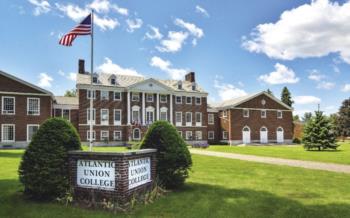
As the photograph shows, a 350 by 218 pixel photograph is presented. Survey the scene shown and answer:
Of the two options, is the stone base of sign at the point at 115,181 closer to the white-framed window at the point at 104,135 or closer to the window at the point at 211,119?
the white-framed window at the point at 104,135

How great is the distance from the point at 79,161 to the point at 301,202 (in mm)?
5726

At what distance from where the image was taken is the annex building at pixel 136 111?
3350 cm

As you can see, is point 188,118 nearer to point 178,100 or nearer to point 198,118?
point 198,118

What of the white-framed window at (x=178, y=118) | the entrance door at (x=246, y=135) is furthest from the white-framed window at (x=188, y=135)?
the entrance door at (x=246, y=135)

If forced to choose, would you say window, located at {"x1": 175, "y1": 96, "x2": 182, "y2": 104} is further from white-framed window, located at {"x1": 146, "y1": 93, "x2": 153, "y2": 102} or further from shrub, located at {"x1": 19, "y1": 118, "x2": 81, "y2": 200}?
shrub, located at {"x1": 19, "y1": 118, "x2": 81, "y2": 200}

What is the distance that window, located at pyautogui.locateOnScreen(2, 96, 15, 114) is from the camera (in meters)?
32.8

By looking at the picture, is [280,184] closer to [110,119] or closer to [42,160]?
[42,160]

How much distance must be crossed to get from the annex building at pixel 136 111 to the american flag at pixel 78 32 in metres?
22.5

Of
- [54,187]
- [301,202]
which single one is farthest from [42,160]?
[301,202]

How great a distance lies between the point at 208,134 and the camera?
1975 inches

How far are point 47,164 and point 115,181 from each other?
179 cm

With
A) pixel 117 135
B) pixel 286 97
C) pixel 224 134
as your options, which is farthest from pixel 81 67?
pixel 286 97

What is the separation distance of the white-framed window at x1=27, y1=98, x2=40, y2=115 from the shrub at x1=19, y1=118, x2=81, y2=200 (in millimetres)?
29317

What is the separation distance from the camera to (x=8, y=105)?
3303 centimetres
